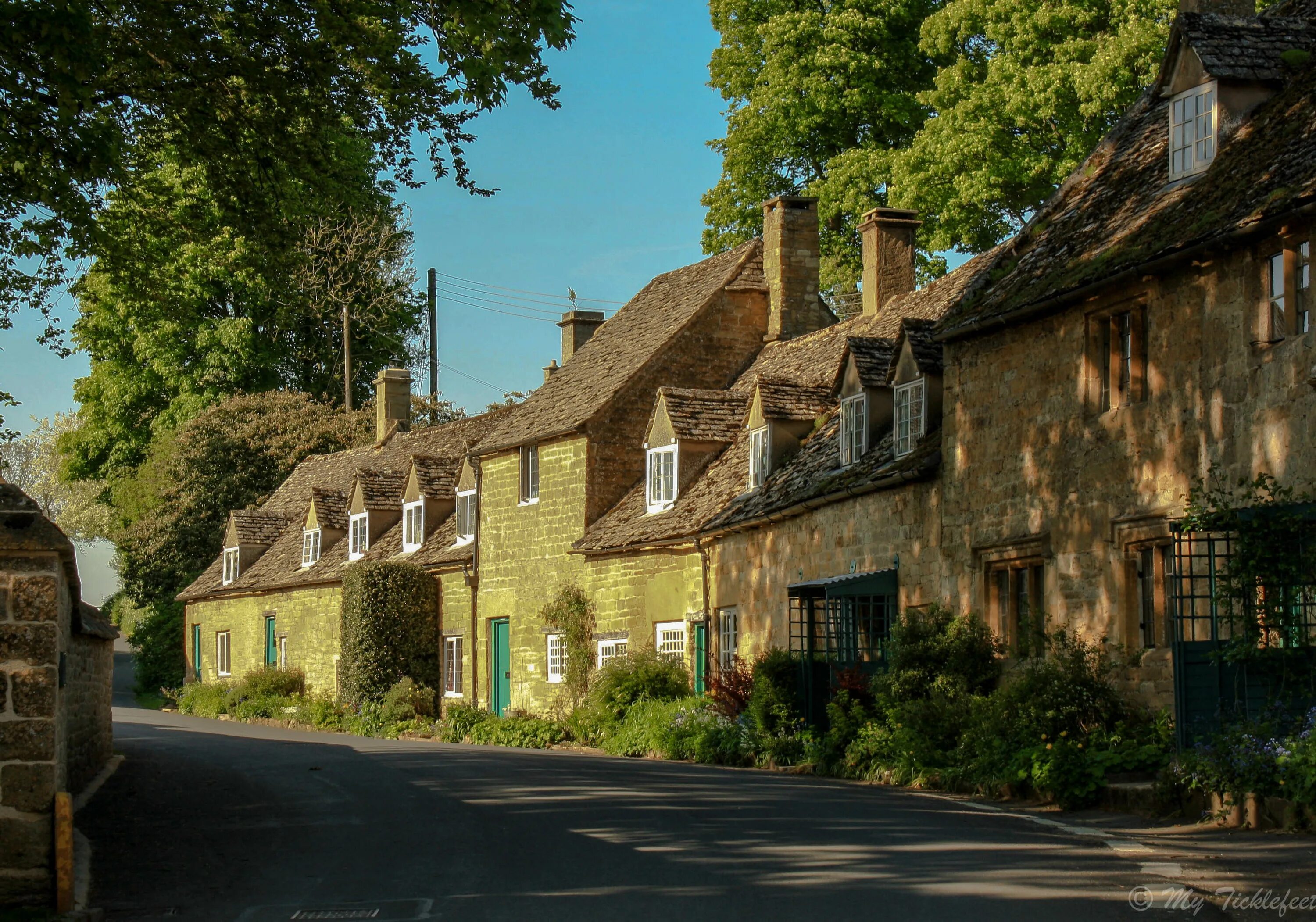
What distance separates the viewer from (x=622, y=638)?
29.8 metres

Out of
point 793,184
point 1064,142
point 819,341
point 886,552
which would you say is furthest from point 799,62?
point 886,552

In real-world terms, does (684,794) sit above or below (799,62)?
below

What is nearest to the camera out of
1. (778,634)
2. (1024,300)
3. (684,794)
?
(684,794)

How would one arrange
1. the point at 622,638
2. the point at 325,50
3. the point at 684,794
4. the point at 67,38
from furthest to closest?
1. the point at 622,638
2. the point at 684,794
3. the point at 325,50
4. the point at 67,38

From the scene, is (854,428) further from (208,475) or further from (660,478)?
(208,475)

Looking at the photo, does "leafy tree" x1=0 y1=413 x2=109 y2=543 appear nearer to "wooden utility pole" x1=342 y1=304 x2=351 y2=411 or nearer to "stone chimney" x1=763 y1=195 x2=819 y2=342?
"wooden utility pole" x1=342 y1=304 x2=351 y2=411

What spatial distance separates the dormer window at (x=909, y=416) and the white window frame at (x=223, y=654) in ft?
106

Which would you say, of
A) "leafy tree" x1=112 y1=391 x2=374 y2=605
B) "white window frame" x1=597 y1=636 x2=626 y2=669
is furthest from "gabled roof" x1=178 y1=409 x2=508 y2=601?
"white window frame" x1=597 y1=636 x2=626 y2=669

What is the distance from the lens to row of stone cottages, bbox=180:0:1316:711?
16125 millimetres

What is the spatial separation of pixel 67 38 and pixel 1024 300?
11.4m

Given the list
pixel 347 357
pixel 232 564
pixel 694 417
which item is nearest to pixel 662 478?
pixel 694 417

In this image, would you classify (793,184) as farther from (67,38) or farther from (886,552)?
(67,38)

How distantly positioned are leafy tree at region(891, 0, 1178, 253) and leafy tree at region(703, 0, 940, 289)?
208 centimetres

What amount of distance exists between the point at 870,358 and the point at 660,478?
7197 millimetres
